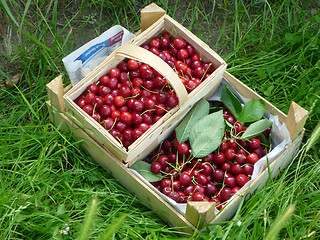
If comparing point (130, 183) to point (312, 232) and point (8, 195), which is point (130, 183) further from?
point (312, 232)

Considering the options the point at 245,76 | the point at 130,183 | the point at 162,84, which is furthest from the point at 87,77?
the point at 245,76

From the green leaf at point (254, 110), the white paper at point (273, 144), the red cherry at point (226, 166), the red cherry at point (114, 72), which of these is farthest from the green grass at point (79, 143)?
the red cherry at point (114, 72)

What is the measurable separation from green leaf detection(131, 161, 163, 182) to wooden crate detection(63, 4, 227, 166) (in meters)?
0.03

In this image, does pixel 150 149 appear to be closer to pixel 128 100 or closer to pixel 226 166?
pixel 128 100

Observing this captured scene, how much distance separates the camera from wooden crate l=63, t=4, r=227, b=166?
250 centimetres

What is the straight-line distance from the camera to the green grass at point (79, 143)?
251 centimetres

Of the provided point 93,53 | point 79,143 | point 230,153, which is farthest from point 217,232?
point 93,53

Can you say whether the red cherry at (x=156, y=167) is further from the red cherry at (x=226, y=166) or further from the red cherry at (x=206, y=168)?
the red cherry at (x=226, y=166)

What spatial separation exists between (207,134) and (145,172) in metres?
0.40

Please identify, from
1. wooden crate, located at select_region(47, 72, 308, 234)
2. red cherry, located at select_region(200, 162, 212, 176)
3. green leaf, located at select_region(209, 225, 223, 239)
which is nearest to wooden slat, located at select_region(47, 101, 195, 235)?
wooden crate, located at select_region(47, 72, 308, 234)

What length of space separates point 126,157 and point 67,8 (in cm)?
148

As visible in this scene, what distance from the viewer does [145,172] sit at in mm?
2648

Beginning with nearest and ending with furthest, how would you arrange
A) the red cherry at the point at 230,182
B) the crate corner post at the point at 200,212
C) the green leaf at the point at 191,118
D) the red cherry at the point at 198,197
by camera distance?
the crate corner post at the point at 200,212, the red cherry at the point at 198,197, the red cherry at the point at 230,182, the green leaf at the point at 191,118

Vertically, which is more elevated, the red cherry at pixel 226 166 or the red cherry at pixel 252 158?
the red cherry at pixel 252 158
